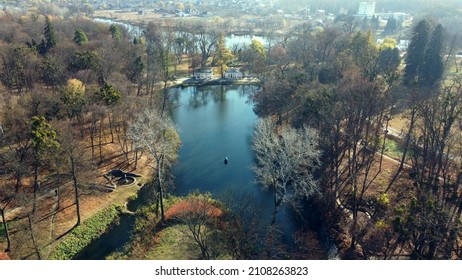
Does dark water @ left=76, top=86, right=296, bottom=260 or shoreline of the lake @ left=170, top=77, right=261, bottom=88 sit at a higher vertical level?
shoreline of the lake @ left=170, top=77, right=261, bottom=88

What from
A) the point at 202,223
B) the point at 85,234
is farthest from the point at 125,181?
the point at 202,223

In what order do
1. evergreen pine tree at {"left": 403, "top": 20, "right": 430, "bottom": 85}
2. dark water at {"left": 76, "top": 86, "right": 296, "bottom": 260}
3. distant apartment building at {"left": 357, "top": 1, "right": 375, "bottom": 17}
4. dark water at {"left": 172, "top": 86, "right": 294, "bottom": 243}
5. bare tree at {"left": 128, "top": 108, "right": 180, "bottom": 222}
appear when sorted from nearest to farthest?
bare tree at {"left": 128, "top": 108, "right": 180, "bottom": 222}
dark water at {"left": 76, "top": 86, "right": 296, "bottom": 260}
dark water at {"left": 172, "top": 86, "right": 294, "bottom": 243}
evergreen pine tree at {"left": 403, "top": 20, "right": 430, "bottom": 85}
distant apartment building at {"left": 357, "top": 1, "right": 375, "bottom": 17}

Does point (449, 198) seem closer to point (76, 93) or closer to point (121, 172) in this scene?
point (121, 172)

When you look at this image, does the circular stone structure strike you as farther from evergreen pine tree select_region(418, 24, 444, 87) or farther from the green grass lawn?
evergreen pine tree select_region(418, 24, 444, 87)

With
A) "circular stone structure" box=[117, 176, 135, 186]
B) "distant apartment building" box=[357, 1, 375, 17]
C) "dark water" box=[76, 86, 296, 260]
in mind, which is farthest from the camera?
"distant apartment building" box=[357, 1, 375, 17]

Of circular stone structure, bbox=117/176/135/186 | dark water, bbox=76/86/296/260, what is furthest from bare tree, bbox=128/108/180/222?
circular stone structure, bbox=117/176/135/186

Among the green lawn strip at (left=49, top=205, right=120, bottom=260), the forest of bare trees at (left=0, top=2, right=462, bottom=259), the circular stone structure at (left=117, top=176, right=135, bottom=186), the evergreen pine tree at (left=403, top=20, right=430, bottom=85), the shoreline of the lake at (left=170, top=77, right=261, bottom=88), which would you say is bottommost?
the green lawn strip at (left=49, top=205, right=120, bottom=260)

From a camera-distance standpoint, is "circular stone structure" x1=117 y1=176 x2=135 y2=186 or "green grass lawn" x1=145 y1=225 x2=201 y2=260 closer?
"green grass lawn" x1=145 y1=225 x2=201 y2=260
